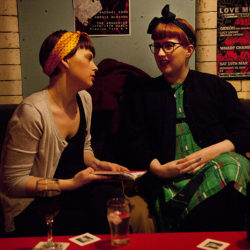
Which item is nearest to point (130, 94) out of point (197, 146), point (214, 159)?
point (197, 146)

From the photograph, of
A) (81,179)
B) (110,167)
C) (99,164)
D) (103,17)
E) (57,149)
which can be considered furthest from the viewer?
(103,17)

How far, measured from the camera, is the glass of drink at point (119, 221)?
3.76 feet

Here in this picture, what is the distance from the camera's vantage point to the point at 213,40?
2684mm

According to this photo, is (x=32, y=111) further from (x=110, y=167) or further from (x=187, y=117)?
(x=187, y=117)

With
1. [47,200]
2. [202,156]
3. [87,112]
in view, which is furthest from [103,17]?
[47,200]

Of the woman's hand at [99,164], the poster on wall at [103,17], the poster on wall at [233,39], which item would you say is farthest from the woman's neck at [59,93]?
the poster on wall at [233,39]

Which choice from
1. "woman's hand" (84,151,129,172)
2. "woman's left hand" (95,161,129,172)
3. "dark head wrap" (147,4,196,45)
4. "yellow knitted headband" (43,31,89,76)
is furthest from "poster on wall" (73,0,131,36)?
"woman's left hand" (95,161,129,172)

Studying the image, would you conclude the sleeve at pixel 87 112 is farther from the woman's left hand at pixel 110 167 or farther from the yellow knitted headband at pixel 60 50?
the yellow knitted headband at pixel 60 50

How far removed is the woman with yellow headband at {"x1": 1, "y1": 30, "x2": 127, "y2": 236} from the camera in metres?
1.58

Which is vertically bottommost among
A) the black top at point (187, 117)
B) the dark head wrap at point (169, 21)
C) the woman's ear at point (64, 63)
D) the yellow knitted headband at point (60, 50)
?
the black top at point (187, 117)

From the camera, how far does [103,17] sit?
2.63 meters

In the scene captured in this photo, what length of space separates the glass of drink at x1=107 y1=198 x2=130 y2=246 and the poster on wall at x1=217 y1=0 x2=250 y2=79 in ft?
6.22

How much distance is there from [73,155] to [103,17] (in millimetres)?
1316

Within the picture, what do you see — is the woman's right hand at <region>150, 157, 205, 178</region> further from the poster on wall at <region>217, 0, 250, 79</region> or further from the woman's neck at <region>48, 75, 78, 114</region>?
the poster on wall at <region>217, 0, 250, 79</region>
